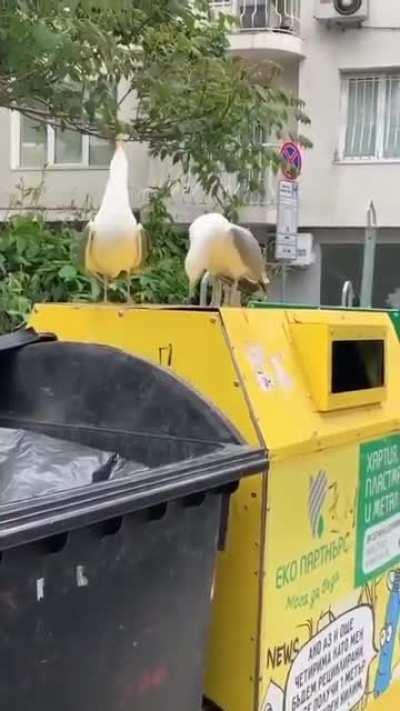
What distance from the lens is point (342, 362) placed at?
8.45 ft

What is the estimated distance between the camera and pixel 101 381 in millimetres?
2133

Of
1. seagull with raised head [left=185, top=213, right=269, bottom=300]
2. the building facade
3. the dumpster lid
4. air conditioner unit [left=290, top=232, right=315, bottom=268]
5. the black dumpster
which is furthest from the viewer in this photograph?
air conditioner unit [left=290, top=232, right=315, bottom=268]

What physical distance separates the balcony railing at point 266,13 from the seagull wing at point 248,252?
10922mm

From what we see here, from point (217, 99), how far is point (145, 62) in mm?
562

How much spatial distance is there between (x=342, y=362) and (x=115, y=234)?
693 mm

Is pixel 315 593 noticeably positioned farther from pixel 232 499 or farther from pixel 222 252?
pixel 222 252

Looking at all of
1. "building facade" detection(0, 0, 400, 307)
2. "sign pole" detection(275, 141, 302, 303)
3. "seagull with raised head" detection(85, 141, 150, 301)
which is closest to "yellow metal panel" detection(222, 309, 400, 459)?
"seagull with raised head" detection(85, 141, 150, 301)

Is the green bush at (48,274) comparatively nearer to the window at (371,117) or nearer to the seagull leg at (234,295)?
the seagull leg at (234,295)

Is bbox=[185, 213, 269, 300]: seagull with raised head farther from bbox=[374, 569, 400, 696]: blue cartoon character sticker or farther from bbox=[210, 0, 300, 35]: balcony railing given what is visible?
bbox=[210, 0, 300, 35]: balcony railing

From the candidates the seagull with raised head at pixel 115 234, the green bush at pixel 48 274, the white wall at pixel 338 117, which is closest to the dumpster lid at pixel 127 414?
the seagull with raised head at pixel 115 234

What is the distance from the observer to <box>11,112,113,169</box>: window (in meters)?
13.8

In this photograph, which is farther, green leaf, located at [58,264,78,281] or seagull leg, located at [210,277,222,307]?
green leaf, located at [58,264,78,281]

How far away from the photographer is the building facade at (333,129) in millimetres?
13047

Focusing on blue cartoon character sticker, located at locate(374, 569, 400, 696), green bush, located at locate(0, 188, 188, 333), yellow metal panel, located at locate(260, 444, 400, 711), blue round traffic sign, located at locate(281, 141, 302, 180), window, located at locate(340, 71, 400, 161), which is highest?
window, located at locate(340, 71, 400, 161)
